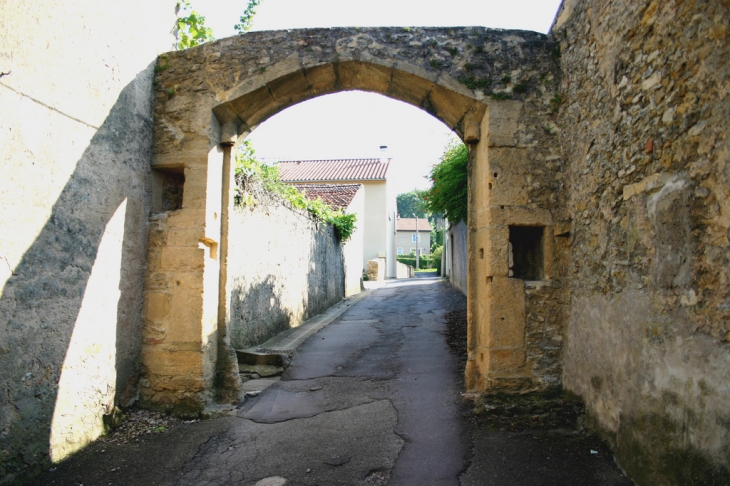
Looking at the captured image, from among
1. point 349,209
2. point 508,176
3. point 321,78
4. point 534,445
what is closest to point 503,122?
point 508,176

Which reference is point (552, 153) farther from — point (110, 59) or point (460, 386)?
point (110, 59)

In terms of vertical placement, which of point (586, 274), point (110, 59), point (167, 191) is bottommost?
point (586, 274)

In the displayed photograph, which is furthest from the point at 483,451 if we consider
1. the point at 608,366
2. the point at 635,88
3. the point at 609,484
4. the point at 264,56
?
the point at 264,56

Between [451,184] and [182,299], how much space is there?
17.3 ft

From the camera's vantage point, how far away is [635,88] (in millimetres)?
3002

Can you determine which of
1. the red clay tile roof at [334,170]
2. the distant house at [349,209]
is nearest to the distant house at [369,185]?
the red clay tile roof at [334,170]

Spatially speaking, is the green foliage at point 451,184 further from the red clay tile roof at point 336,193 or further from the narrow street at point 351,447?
the red clay tile roof at point 336,193

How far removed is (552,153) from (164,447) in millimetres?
3993

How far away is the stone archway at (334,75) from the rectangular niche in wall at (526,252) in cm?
17

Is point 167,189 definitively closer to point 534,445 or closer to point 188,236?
point 188,236

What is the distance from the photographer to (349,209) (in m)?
19.5

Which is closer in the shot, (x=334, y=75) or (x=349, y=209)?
(x=334, y=75)

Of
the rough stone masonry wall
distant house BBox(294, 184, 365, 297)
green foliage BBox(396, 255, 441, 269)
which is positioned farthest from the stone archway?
green foliage BBox(396, 255, 441, 269)

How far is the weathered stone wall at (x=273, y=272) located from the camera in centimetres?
618
